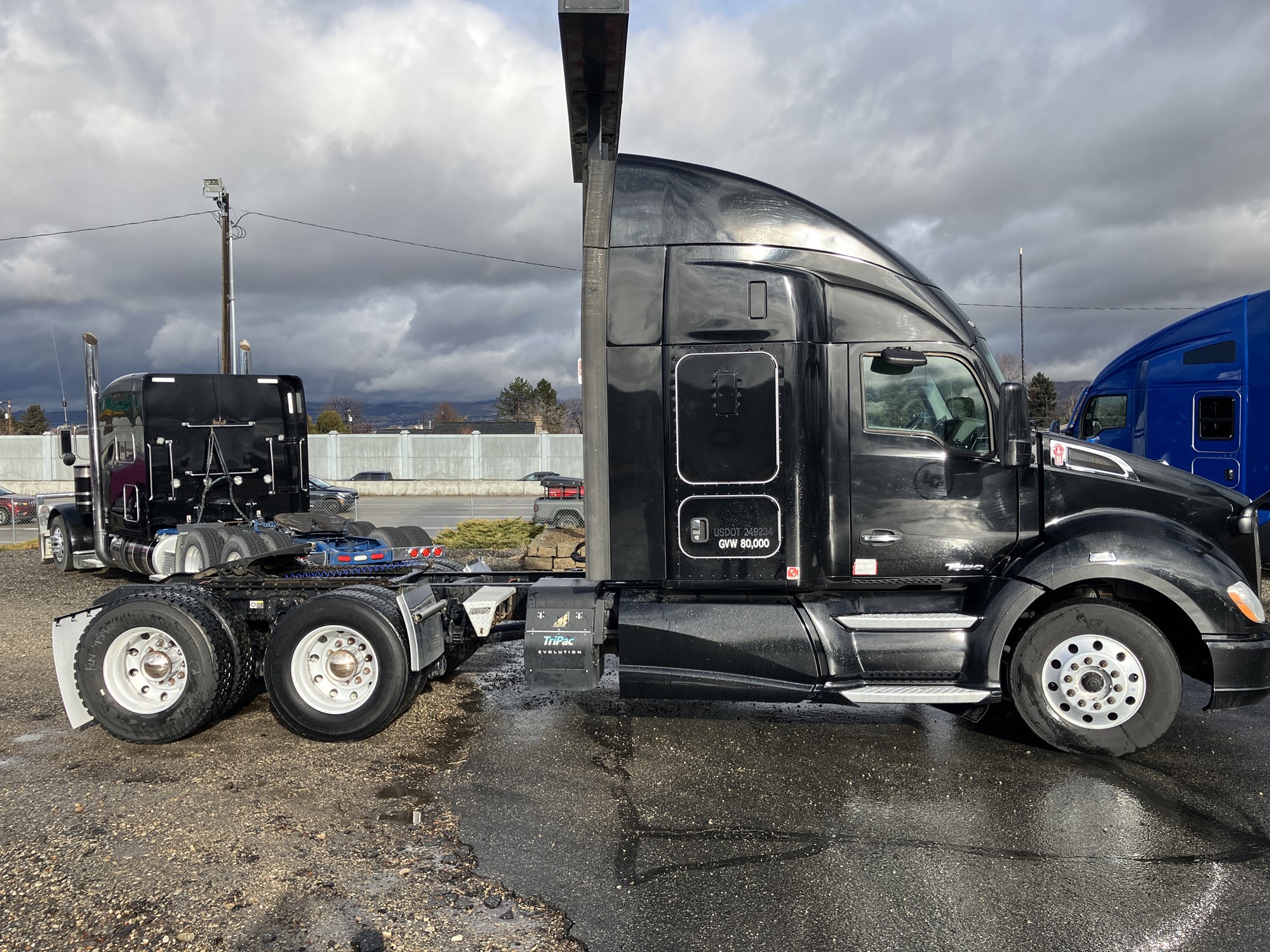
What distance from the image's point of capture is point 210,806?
15.1 feet

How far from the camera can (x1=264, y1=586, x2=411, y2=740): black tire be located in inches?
218

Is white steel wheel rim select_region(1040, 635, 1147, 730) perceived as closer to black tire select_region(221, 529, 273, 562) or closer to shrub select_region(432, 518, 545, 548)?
black tire select_region(221, 529, 273, 562)

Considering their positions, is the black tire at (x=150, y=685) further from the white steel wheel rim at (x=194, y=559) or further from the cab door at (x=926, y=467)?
the white steel wheel rim at (x=194, y=559)

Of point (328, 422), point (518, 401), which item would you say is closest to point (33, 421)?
point (328, 422)

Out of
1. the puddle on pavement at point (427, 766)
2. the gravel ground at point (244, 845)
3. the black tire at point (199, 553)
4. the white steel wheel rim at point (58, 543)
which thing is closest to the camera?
the gravel ground at point (244, 845)

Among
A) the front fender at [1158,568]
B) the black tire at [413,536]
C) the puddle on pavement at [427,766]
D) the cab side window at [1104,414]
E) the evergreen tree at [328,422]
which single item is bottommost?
the puddle on pavement at [427,766]

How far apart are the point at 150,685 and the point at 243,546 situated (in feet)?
15.5

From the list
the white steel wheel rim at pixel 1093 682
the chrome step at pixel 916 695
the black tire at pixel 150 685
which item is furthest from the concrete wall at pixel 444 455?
the white steel wheel rim at pixel 1093 682

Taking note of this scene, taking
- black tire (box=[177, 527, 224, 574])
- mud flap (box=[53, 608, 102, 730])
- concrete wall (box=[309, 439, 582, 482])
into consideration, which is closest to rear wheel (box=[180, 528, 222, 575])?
black tire (box=[177, 527, 224, 574])

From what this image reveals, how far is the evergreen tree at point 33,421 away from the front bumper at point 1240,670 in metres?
80.7

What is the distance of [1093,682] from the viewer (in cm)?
519

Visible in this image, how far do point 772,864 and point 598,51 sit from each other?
462 centimetres

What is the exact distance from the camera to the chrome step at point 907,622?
208 inches

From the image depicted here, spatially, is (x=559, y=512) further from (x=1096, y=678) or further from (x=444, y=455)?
(x=444, y=455)
